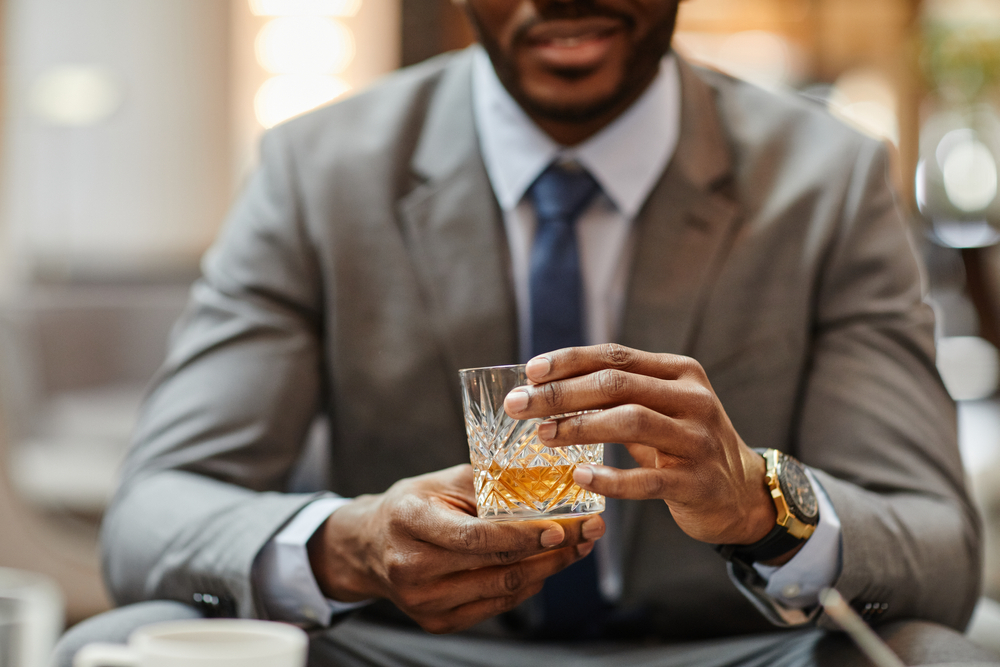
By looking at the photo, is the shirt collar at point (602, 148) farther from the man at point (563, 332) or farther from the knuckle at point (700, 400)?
the knuckle at point (700, 400)

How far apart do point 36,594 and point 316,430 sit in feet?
2.83

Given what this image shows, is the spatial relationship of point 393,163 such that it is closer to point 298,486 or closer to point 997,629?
point 298,486

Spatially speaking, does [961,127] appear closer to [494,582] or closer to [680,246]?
[680,246]

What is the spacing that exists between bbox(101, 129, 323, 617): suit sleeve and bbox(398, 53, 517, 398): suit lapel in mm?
184

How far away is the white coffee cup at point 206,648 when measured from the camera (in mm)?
645

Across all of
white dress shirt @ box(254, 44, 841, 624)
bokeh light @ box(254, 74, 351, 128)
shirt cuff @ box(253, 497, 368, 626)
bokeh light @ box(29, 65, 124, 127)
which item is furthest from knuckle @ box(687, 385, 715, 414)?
bokeh light @ box(29, 65, 124, 127)

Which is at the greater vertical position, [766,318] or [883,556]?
[766,318]

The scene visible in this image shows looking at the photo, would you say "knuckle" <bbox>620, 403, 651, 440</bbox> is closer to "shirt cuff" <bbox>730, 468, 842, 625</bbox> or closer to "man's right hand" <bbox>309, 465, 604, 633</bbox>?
"man's right hand" <bbox>309, 465, 604, 633</bbox>

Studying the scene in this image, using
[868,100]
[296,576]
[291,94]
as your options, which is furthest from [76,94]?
[868,100]

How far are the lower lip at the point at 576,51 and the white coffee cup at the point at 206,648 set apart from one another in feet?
A: 3.03

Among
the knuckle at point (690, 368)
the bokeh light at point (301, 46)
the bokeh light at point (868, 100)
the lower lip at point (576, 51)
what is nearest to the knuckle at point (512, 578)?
the knuckle at point (690, 368)

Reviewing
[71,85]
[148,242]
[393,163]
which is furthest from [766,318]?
[71,85]

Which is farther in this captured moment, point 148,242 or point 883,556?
point 148,242

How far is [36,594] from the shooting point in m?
0.86
